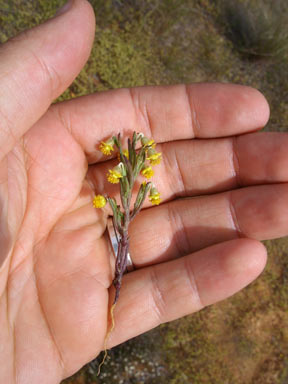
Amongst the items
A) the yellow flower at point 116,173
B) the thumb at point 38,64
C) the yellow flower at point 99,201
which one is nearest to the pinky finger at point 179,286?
the yellow flower at point 99,201

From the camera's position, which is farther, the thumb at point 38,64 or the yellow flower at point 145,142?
the yellow flower at point 145,142

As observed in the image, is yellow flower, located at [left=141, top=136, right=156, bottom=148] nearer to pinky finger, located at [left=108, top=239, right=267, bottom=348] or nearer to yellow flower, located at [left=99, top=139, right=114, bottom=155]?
yellow flower, located at [left=99, top=139, right=114, bottom=155]

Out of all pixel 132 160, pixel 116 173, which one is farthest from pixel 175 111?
pixel 116 173

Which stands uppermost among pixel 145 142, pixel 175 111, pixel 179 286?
pixel 175 111

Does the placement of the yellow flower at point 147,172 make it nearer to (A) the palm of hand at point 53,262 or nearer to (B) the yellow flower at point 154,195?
(B) the yellow flower at point 154,195

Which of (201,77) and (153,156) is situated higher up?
(153,156)

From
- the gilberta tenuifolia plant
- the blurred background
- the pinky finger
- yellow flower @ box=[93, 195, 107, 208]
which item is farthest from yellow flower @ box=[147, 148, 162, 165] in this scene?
the blurred background

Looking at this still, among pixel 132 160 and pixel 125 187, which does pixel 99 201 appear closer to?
pixel 125 187
